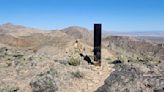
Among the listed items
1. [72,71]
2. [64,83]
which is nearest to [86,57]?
[72,71]

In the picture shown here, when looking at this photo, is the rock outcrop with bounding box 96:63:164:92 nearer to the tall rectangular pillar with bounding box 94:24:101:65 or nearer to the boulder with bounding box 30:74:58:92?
the boulder with bounding box 30:74:58:92

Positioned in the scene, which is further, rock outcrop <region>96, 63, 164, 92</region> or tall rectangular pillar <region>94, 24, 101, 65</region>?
tall rectangular pillar <region>94, 24, 101, 65</region>

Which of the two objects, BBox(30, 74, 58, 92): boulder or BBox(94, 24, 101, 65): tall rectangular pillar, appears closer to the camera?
BBox(30, 74, 58, 92): boulder

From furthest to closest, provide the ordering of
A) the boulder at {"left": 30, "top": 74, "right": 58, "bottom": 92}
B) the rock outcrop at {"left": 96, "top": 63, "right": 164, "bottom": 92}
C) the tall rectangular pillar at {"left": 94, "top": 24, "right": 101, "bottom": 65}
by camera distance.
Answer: the tall rectangular pillar at {"left": 94, "top": 24, "right": 101, "bottom": 65}
the boulder at {"left": 30, "top": 74, "right": 58, "bottom": 92}
the rock outcrop at {"left": 96, "top": 63, "right": 164, "bottom": 92}

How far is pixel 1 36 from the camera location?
43.5 m

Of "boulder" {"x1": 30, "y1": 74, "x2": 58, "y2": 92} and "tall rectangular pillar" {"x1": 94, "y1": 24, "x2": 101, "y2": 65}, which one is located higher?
"tall rectangular pillar" {"x1": 94, "y1": 24, "x2": 101, "y2": 65}

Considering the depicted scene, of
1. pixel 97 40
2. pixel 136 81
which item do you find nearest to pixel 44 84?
pixel 136 81

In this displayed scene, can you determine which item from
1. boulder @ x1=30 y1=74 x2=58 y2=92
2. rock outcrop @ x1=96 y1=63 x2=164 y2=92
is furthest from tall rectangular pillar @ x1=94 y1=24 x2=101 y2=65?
rock outcrop @ x1=96 y1=63 x2=164 y2=92

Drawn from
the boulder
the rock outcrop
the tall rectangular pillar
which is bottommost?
the boulder

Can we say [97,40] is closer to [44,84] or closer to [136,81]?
[44,84]

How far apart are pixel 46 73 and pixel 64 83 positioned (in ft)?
3.67

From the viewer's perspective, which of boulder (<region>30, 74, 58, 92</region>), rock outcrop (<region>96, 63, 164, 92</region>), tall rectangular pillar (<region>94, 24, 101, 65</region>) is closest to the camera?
rock outcrop (<region>96, 63, 164, 92</region>)

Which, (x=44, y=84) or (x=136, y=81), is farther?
(x=44, y=84)

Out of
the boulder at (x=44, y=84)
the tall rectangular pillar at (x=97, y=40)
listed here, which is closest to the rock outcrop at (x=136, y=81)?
the boulder at (x=44, y=84)
